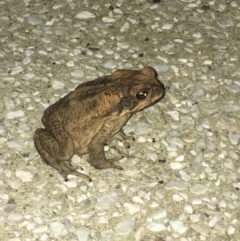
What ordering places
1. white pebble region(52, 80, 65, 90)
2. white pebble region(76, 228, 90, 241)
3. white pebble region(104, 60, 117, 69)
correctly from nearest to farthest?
white pebble region(76, 228, 90, 241) < white pebble region(52, 80, 65, 90) < white pebble region(104, 60, 117, 69)

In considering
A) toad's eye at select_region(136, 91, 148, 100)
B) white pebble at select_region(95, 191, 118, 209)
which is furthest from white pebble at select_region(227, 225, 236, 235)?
toad's eye at select_region(136, 91, 148, 100)

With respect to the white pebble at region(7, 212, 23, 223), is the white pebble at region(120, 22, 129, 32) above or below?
above

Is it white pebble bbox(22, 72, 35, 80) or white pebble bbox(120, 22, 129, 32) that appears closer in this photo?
white pebble bbox(22, 72, 35, 80)

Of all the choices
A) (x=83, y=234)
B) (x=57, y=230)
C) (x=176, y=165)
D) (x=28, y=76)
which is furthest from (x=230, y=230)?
(x=28, y=76)

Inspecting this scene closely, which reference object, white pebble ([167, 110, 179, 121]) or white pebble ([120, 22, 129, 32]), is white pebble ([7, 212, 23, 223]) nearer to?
white pebble ([167, 110, 179, 121])

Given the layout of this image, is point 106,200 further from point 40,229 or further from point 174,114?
point 174,114

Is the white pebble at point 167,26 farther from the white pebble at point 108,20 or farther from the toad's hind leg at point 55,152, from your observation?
the toad's hind leg at point 55,152

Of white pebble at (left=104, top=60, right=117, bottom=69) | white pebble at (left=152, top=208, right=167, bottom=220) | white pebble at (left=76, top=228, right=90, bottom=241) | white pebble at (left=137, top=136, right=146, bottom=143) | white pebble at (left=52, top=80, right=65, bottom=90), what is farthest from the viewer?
white pebble at (left=104, top=60, right=117, bottom=69)

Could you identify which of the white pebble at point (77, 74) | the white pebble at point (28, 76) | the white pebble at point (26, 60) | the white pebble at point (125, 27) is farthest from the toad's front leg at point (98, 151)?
the white pebble at point (125, 27)
